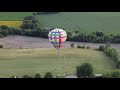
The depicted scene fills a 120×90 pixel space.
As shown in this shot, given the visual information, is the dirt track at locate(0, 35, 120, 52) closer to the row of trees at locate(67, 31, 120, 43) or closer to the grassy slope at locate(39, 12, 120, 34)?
the row of trees at locate(67, 31, 120, 43)

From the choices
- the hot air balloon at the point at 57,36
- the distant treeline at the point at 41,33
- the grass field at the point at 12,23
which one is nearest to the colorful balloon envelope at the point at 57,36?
the hot air balloon at the point at 57,36

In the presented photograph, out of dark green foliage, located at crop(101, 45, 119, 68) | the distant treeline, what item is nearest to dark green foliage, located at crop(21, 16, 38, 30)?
the distant treeline

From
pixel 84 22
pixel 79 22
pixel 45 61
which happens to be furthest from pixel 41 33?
pixel 45 61

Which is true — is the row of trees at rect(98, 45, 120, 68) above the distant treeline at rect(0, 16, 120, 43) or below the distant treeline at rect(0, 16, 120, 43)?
below

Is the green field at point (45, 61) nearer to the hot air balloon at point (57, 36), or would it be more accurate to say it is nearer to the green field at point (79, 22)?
the hot air balloon at point (57, 36)
